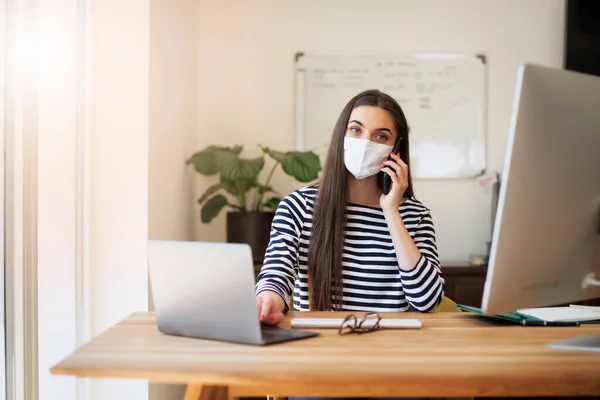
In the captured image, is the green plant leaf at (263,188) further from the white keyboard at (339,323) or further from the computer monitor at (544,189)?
the computer monitor at (544,189)

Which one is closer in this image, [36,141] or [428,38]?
[36,141]

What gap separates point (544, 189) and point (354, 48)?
2637mm

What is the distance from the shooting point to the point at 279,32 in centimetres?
362

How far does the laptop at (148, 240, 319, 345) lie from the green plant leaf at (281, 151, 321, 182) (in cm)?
189

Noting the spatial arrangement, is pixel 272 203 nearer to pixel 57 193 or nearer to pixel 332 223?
pixel 57 193

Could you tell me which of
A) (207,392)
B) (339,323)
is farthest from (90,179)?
(207,392)

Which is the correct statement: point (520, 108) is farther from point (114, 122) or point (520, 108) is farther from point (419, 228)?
point (114, 122)

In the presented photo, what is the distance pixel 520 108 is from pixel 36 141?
1577mm

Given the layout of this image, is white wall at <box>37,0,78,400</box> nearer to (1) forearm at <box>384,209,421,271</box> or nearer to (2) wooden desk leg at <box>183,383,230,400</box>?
(1) forearm at <box>384,209,421,271</box>

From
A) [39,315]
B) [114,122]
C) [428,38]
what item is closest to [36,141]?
[114,122]

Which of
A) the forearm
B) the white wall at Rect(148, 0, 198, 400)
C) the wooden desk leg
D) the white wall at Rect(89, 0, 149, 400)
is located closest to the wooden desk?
the wooden desk leg

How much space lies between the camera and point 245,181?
10.8ft

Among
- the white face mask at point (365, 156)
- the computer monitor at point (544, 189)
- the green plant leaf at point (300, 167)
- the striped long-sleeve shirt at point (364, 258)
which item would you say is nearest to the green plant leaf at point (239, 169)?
the green plant leaf at point (300, 167)

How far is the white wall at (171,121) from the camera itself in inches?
99.6
